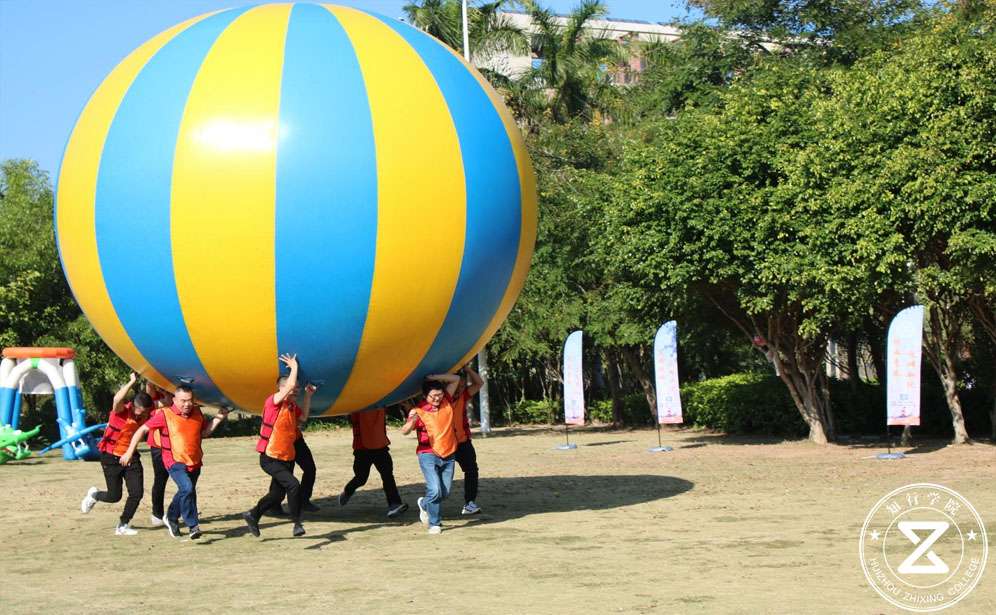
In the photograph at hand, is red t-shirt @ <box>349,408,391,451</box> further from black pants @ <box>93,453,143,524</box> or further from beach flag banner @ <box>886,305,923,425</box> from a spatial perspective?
beach flag banner @ <box>886,305,923,425</box>

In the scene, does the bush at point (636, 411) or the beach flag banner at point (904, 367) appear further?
the bush at point (636, 411)

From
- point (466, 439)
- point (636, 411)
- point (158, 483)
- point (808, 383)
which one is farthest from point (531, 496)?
point (636, 411)

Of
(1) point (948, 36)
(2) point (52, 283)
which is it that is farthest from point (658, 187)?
(2) point (52, 283)

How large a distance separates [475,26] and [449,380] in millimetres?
27603

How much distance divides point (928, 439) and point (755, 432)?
181 inches

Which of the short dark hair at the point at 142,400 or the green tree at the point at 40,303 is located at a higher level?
the green tree at the point at 40,303

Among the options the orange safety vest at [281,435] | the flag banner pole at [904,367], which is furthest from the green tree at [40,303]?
the orange safety vest at [281,435]

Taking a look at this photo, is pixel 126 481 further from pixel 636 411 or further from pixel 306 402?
pixel 636 411

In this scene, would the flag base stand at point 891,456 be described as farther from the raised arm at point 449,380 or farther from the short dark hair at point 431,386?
the short dark hair at point 431,386

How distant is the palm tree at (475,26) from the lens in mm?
35031

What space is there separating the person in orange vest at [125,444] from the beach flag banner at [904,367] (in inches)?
446

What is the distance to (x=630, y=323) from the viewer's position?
1064 inches

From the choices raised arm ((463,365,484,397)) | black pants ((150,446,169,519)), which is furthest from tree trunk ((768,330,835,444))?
black pants ((150,446,169,519))

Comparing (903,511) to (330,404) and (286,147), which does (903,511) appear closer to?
(330,404)
